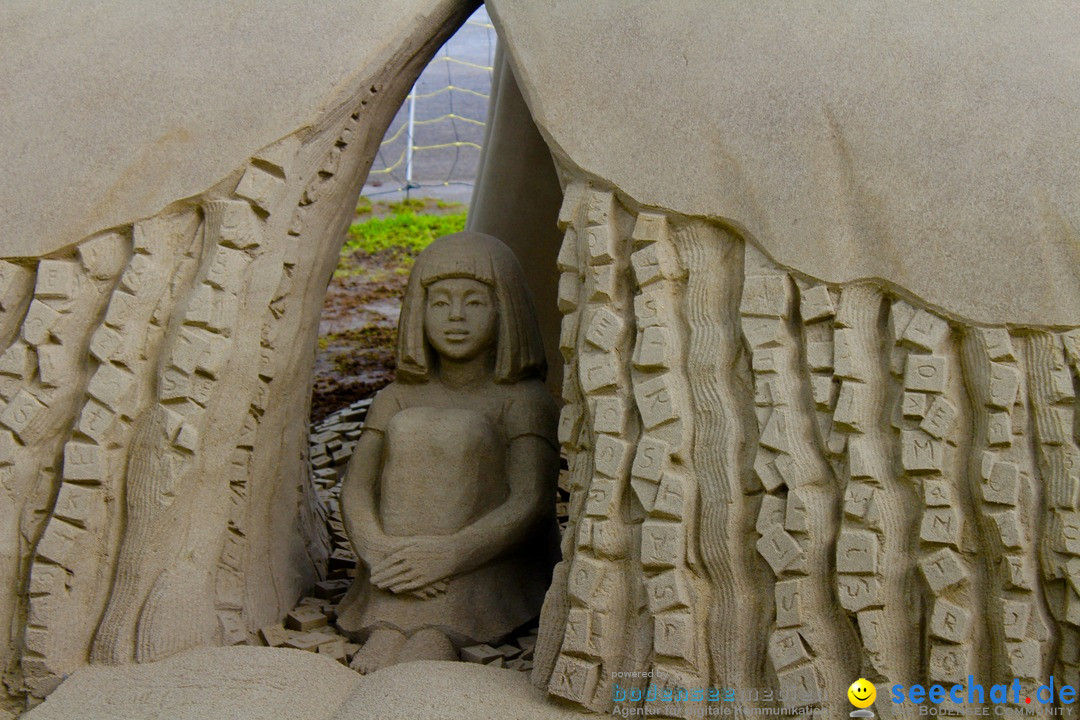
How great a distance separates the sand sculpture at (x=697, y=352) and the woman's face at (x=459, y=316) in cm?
42

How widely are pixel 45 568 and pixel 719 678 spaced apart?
1942mm

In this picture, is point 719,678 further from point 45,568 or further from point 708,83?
point 45,568

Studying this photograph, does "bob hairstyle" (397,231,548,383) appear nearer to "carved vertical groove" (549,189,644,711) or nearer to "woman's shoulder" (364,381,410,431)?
"woman's shoulder" (364,381,410,431)

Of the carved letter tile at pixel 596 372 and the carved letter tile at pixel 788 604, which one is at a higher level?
the carved letter tile at pixel 596 372

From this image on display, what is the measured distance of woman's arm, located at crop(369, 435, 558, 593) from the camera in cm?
368

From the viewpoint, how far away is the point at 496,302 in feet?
13.0

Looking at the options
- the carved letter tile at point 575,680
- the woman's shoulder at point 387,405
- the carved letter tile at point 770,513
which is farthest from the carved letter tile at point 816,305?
the woman's shoulder at point 387,405

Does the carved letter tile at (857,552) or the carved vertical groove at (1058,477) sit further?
the carved letter tile at (857,552)

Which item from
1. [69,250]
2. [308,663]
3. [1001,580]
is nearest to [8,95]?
[69,250]

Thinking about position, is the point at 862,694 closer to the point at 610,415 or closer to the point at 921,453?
the point at 921,453

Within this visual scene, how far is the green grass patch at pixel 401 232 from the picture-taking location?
8.06 metres

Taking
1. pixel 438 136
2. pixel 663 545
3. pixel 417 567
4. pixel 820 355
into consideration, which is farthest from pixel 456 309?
pixel 438 136

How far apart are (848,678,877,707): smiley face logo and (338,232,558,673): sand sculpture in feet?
3.95

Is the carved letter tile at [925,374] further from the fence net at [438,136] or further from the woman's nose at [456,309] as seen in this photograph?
the fence net at [438,136]
